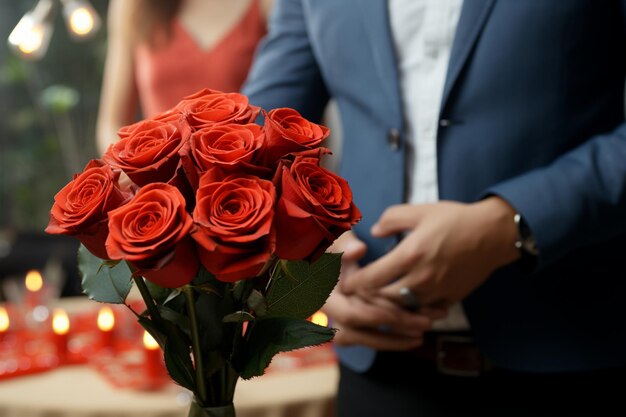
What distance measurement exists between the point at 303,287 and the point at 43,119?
5030 millimetres

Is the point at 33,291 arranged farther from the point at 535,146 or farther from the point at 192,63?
the point at 535,146

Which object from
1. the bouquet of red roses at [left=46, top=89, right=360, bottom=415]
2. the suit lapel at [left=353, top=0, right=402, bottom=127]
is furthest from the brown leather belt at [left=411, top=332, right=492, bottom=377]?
the bouquet of red roses at [left=46, top=89, right=360, bottom=415]

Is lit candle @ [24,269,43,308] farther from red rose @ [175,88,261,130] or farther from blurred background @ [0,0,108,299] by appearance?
blurred background @ [0,0,108,299]

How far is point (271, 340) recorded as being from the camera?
0.66m

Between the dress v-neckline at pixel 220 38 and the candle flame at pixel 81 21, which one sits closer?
the candle flame at pixel 81 21

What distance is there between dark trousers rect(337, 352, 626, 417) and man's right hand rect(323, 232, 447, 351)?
74 mm

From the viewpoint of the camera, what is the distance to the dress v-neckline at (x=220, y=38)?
269 cm

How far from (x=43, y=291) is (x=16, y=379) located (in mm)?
575

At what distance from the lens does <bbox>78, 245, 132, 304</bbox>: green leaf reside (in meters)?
0.69

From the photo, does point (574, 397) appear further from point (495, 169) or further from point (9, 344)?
point (9, 344)

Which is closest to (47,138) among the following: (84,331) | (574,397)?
(84,331)

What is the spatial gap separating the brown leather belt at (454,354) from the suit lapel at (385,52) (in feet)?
1.04

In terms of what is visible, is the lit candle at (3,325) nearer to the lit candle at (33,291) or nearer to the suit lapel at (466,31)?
the lit candle at (33,291)

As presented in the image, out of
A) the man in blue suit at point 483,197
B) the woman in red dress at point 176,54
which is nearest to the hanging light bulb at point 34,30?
the woman in red dress at point 176,54
